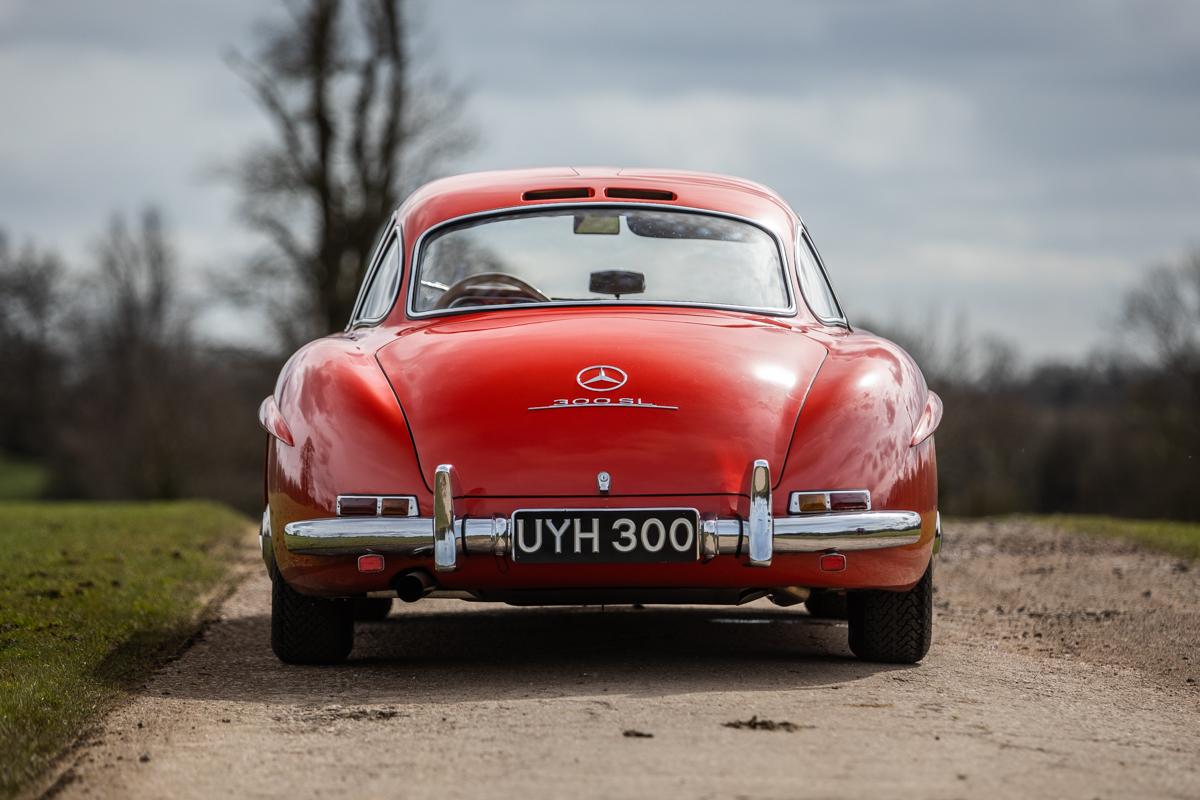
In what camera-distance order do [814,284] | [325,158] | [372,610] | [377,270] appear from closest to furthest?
[814,284] → [377,270] → [372,610] → [325,158]

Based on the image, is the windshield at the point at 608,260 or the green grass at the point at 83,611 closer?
the green grass at the point at 83,611

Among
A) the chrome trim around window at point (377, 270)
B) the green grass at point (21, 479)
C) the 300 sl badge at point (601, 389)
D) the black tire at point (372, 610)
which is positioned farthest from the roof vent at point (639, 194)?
the green grass at point (21, 479)

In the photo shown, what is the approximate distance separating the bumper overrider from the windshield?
1265 millimetres

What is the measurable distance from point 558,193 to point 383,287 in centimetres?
81

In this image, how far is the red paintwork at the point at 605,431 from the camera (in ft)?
15.9

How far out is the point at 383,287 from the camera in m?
6.39

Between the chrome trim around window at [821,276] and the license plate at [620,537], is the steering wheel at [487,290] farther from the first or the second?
the license plate at [620,537]

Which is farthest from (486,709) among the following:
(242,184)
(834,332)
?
(242,184)

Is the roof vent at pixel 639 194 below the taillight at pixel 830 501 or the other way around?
the other way around

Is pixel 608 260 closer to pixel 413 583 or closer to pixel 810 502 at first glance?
pixel 810 502

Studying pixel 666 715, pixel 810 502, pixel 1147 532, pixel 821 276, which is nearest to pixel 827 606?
pixel 821 276

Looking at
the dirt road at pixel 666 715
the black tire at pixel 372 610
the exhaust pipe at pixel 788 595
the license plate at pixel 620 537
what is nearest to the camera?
the dirt road at pixel 666 715

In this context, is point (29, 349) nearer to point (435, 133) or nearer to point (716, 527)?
point (435, 133)

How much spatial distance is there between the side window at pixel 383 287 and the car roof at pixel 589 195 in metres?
0.13
